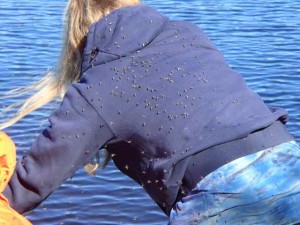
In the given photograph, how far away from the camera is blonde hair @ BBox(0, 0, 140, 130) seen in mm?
2865

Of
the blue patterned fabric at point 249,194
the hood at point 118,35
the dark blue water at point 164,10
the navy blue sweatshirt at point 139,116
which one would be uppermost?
the hood at point 118,35

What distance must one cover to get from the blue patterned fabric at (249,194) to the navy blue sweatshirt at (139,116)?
92 millimetres

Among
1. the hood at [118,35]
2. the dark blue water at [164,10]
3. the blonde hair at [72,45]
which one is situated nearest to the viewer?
the hood at [118,35]

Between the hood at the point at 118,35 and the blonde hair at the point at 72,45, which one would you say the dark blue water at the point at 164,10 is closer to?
the blonde hair at the point at 72,45

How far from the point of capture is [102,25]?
9.05 ft

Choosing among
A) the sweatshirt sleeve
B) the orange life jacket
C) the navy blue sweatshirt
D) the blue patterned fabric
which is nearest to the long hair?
the navy blue sweatshirt

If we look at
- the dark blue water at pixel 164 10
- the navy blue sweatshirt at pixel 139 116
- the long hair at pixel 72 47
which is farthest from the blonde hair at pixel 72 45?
the dark blue water at pixel 164 10

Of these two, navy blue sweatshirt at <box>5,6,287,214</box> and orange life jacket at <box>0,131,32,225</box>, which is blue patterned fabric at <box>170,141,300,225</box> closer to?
navy blue sweatshirt at <box>5,6,287,214</box>

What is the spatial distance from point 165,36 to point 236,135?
1.48ft

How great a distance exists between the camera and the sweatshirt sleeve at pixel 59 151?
2584 millimetres

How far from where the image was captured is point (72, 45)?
9.43 ft

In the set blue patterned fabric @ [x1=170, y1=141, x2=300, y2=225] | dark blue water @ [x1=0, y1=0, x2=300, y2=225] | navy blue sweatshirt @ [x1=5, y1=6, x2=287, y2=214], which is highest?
navy blue sweatshirt @ [x1=5, y1=6, x2=287, y2=214]

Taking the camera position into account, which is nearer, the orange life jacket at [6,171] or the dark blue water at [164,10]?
the orange life jacket at [6,171]

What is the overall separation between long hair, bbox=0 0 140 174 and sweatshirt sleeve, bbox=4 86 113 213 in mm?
214
